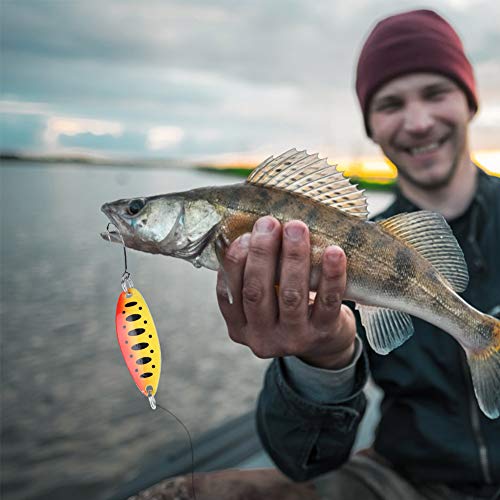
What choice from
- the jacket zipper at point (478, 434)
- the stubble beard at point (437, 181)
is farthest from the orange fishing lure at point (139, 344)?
the stubble beard at point (437, 181)

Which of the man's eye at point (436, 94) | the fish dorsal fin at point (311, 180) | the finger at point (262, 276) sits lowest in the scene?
the finger at point (262, 276)

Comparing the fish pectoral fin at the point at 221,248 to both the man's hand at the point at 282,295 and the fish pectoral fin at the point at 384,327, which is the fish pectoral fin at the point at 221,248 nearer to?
the man's hand at the point at 282,295

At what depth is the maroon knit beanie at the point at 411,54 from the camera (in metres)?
4.27

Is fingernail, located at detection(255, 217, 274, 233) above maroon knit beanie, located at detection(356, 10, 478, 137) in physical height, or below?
below

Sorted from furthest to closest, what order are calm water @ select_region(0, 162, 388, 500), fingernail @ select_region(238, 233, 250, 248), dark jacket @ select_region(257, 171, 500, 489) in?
calm water @ select_region(0, 162, 388, 500) < dark jacket @ select_region(257, 171, 500, 489) < fingernail @ select_region(238, 233, 250, 248)

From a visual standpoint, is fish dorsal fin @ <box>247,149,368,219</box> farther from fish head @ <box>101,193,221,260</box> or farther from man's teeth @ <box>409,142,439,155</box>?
man's teeth @ <box>409,142,439,155</box>

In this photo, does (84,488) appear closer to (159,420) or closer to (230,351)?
→ (159,420)

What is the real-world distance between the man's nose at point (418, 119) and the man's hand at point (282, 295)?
2.13 metres

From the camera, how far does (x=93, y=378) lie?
303 inches

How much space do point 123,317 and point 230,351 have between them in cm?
696

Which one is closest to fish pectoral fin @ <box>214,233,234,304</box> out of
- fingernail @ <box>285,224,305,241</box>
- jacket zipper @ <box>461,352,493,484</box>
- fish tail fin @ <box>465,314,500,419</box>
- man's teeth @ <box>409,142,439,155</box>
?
fingernail @ <box>285,224,305,241</box>

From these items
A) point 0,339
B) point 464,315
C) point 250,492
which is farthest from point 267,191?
point 0,339

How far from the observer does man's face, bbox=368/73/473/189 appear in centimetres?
417

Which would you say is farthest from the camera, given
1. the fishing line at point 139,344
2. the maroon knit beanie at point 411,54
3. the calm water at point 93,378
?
the calm water at point 93,378
